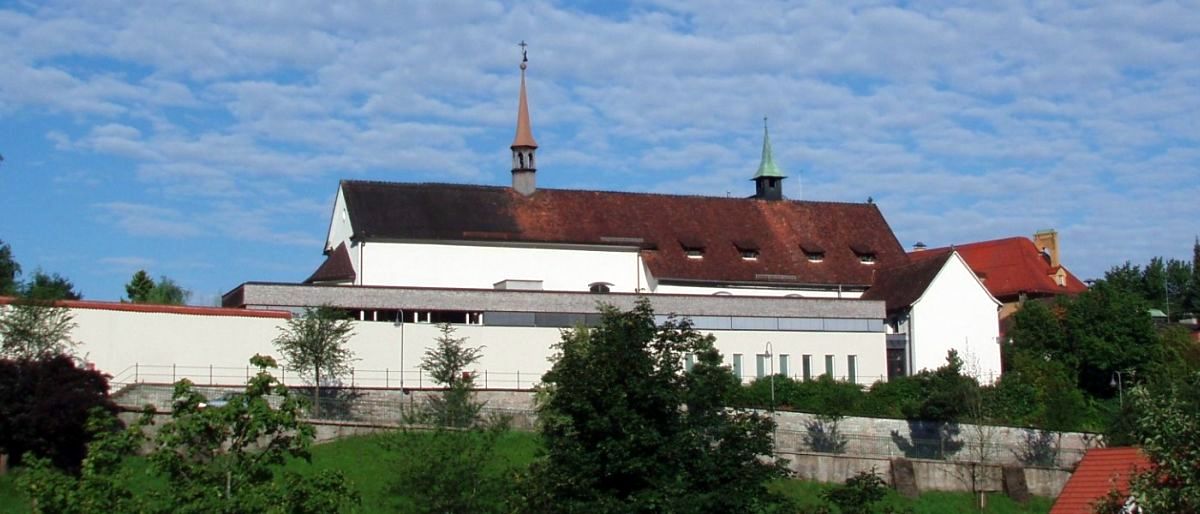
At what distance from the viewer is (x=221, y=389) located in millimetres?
49219

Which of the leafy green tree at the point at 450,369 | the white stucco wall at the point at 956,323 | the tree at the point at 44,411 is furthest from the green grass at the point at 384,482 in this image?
Result: the white stucco wall at the point at 956,323

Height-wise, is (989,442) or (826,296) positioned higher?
(826,296)

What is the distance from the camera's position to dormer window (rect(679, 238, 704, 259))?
65625 mm

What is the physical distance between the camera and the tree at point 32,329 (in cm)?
4631

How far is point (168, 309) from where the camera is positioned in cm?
5069

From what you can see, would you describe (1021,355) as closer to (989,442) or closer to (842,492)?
(989,442)

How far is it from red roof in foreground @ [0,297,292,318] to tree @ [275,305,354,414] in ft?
4.20

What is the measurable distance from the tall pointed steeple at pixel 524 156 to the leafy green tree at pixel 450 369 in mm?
12732

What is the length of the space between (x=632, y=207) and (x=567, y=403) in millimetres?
41015

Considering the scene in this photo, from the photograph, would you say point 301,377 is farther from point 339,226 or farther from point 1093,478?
point 1093,478

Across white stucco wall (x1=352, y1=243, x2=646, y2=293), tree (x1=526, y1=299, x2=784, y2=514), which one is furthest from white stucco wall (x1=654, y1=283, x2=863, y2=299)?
tree (x1=526, y1=299, x2=784, y2=514)

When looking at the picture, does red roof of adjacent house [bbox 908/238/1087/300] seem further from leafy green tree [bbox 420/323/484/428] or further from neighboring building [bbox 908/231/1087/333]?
leafy green tree [bbox 420/323/484/428]

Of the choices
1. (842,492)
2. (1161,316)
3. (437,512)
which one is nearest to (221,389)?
(437,512)

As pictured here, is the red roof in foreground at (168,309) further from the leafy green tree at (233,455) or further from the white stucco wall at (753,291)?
the leafy green tree at (233,455)
